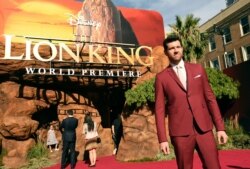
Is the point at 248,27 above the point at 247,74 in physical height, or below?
above

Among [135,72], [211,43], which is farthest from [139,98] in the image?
[211,43]

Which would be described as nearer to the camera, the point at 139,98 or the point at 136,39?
the point at 139,98

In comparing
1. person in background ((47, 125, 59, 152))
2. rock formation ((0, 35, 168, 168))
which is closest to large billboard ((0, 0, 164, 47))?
rock formation ((0, 35, 168, 168))

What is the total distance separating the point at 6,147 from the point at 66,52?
5704 millimetres

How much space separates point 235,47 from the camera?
32812mm

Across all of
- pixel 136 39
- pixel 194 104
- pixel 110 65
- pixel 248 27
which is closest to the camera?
pixel 194 104

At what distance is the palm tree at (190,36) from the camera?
3055 cm

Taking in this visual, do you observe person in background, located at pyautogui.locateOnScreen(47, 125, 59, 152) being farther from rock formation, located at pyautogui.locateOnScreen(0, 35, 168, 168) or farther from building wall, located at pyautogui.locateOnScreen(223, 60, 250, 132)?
building wall, located at pyautogui.locateOnScreen(223, 60, 250, 132)

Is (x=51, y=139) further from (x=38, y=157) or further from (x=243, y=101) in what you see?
(x=243, y=101)

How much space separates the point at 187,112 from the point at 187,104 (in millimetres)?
92

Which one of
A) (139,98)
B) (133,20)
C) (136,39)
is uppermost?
(133,20)

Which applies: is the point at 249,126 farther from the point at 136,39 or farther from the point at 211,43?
the point at 211,43

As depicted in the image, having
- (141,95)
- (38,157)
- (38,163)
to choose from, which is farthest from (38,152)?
(141,95)

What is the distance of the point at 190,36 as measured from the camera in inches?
1200
